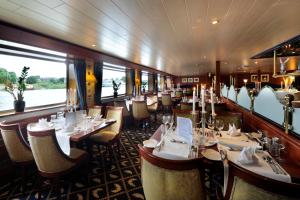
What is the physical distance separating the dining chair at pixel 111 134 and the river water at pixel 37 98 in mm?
1771

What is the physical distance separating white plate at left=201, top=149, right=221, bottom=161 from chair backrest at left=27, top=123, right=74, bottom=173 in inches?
66.9

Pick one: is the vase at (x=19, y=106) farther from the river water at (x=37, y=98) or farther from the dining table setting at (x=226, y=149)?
the dining table setting at (x=226, y=149)

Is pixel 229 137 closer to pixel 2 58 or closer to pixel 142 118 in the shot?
pixel 142 118

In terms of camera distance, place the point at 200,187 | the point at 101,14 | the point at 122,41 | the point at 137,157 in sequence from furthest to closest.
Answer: the point at 122,41 → the point at 137,157 → the point at 101,14 → the point at 200,187

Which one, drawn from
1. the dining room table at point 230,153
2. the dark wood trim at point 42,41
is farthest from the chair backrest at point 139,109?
the dining room table at point 230,153

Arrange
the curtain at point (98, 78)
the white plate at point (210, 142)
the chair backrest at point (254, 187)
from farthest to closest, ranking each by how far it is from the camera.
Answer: the curtain at point (98, 78), the white plate at point (210, 142), the chair backrest at point (254, 187)

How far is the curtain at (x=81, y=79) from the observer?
4.64 m

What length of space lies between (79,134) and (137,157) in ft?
4.58

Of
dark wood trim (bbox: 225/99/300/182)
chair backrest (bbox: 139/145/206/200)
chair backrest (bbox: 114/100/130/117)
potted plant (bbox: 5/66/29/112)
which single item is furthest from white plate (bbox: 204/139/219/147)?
chair backrest (bbox: 114/100/130/117)

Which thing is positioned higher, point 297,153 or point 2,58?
point 2,58

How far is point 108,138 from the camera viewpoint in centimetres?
320

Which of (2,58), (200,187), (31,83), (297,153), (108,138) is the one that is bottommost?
(108,138)

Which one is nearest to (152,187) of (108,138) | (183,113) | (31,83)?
(183,113)

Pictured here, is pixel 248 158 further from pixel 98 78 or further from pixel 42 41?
pixel 98 78
